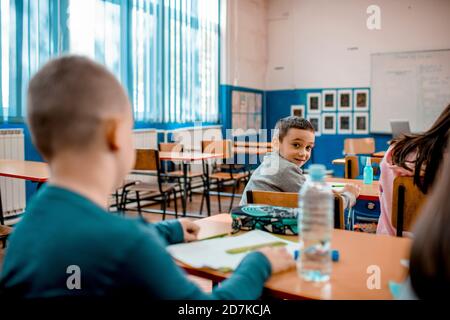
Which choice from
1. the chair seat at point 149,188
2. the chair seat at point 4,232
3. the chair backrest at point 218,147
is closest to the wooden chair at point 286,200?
the chair seat at point 4,232

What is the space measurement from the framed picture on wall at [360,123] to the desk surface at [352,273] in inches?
278

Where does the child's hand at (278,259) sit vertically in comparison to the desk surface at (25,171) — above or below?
below

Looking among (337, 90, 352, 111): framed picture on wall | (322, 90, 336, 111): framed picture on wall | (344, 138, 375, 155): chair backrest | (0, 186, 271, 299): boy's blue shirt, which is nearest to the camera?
(0, 186, 271, 299): boy's blue shirt

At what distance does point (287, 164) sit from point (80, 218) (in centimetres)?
144

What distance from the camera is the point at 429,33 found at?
7465 mm

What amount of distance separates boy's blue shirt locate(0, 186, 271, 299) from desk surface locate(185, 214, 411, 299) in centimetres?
26

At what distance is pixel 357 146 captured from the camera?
600 cm

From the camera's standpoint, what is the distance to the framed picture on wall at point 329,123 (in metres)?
8.38

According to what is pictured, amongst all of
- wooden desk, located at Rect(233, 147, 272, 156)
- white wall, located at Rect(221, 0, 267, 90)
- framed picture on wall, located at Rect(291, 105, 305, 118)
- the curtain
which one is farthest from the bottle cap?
framed picture on wall, located at Rect(291, 105, 305, 118)

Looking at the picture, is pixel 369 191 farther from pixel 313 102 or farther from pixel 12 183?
pixel 313 102

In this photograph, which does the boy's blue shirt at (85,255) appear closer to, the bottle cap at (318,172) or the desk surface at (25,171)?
the bottle cap at (318,172)

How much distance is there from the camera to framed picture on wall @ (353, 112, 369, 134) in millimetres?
8052

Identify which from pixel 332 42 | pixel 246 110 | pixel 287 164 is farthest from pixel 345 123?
pixel 287 164

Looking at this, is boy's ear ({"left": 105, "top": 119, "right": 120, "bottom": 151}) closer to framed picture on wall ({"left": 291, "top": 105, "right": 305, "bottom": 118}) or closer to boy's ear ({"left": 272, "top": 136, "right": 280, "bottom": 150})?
boy's ear ({"left": 272, "top": 136, "right": 280, "bottom": 150})
